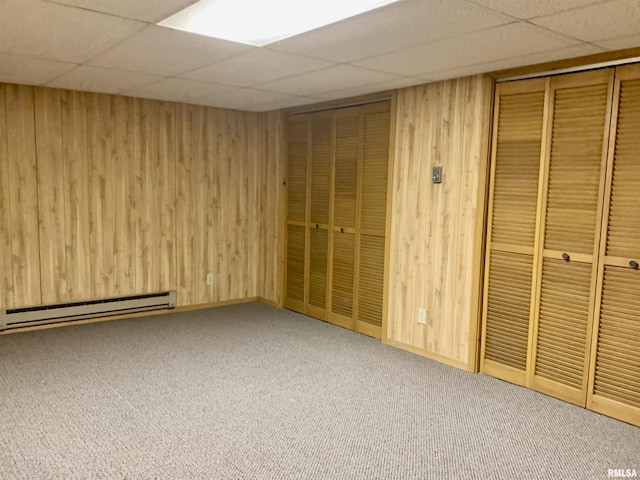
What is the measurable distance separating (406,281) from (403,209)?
61cm

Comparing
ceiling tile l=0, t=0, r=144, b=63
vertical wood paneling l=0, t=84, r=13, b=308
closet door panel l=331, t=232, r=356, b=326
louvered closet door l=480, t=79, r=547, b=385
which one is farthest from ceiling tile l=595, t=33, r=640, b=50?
vertical wood paneling l=0, t=84, r=13, b=308

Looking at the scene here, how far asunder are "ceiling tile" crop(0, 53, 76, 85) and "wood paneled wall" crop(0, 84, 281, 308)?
0.40 metres

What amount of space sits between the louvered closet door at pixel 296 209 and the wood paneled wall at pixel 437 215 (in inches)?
50.9

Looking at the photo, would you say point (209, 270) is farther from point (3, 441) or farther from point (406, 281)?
point (3, 441)

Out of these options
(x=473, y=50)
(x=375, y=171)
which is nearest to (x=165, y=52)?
(x=473, y=50)

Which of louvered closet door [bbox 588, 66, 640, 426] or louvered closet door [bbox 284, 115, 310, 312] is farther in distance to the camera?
louvered closet door [bbox 284, 115, 310, 312]

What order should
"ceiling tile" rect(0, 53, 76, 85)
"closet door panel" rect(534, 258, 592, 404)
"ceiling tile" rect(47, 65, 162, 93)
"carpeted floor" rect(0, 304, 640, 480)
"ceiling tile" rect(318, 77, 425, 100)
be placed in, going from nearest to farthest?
"carpeted floor" rect(0, 304, 640, 480) → "closet door panel" rect(534, 258, 592, 404) → "ceiling tile" rect(0, 53, 76, 85) → "ceiling tile" rect(47, 65, 162, 93) → "ceiling tile" rect(318, 77, 425, 100)

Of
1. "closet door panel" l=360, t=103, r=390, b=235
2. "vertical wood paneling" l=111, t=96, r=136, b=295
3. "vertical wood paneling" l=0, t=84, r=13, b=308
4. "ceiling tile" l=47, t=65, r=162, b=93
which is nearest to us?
"ceiling tile" l=47, t=65, r=162, b=93

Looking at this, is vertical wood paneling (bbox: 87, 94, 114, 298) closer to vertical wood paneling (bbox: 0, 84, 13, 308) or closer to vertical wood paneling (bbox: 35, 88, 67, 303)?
vertical wood paneling (bbox: 35, 88, 67, 303)

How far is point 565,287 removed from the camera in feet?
10.8

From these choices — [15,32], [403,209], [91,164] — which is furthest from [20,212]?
[403,209]

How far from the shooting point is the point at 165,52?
3.11 m

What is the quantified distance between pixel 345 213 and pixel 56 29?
289cm

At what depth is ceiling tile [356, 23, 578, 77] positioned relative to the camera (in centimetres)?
261
